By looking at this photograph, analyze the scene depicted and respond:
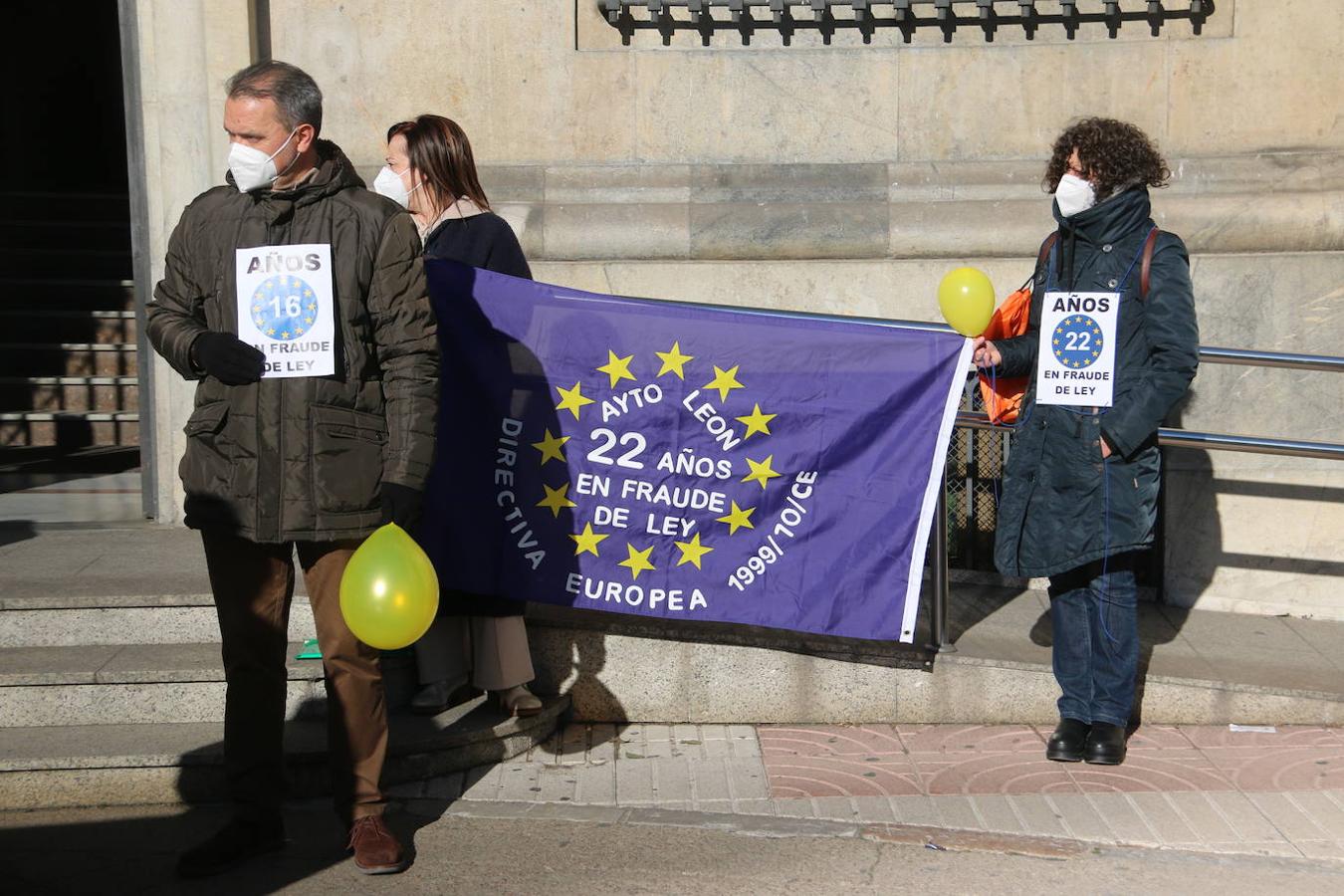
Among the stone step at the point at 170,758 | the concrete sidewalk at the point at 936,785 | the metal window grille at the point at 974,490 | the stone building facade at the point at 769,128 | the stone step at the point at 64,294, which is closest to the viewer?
the concrete sidewalk at the point at 936,785

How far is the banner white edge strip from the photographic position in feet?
17.7

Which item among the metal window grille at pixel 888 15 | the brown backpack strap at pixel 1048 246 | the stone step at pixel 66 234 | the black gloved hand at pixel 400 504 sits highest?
the metal window grille at pixel 888 15

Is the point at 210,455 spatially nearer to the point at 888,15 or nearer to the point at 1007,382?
the point at 1007,382

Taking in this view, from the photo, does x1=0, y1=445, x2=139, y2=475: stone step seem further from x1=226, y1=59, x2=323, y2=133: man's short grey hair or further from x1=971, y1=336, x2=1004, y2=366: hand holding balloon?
x1=971, y1=336, x2=1004, y2=366: hand holding balloon

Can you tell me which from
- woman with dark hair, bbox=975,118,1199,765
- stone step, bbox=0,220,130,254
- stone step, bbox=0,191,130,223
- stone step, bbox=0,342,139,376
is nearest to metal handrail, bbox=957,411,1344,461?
→ woman with dark hair, bbox=975,118,1199,765

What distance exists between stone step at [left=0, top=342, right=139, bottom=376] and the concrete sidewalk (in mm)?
5916

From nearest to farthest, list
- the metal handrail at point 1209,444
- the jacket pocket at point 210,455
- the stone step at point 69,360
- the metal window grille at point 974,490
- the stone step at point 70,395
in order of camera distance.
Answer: the jacket pocket at point 210,455
the metal handrail at point 1209,444
the metal window grille at point 974,490
the stone step at point 70,395
the stone step at point 69,360

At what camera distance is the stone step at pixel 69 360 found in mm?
10445

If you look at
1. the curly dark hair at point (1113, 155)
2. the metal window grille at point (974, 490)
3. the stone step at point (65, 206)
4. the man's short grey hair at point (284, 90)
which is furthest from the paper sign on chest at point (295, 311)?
the stone step at point (65, 206)

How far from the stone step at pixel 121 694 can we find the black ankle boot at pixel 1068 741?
99.1 inches

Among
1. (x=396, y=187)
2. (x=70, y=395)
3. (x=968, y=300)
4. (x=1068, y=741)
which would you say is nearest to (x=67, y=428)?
(x=70, y=395)

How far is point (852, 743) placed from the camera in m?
5.68

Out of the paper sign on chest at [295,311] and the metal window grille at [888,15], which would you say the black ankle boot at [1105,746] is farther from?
the metal window grille at [888,15]

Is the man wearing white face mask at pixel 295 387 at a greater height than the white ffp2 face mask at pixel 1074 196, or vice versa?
the white ffp2 face mask at pixel 1074 196
